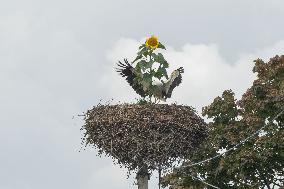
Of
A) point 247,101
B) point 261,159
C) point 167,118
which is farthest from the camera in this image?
point 247,101

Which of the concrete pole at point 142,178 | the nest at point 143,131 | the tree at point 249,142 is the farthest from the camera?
the tree at point 249,142

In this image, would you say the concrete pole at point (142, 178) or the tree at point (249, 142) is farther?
the tree at point (249, 142)

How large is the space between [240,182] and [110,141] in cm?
865

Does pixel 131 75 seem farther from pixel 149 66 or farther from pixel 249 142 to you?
pixel 249 142

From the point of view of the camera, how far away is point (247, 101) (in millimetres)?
22094

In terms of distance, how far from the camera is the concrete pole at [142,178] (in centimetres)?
1388

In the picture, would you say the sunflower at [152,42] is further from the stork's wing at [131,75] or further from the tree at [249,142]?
the tree at [249,142]

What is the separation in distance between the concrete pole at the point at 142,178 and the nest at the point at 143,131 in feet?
0.43

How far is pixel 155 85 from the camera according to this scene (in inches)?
550

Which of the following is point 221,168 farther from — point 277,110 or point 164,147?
point 164,147

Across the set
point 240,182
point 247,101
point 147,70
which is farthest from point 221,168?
point 147,70

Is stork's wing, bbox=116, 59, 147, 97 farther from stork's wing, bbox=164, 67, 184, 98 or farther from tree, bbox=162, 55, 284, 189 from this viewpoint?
tree, bbox=162, 55, 284, 189

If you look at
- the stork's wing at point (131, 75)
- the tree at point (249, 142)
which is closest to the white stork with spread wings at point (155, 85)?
the stork's wing at point (131, 75)

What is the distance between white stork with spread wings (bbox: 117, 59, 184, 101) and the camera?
13891 millimetres
